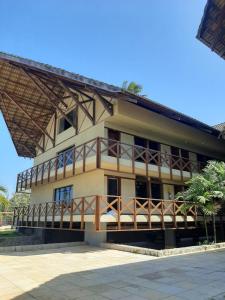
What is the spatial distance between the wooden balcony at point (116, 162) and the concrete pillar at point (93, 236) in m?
3.18

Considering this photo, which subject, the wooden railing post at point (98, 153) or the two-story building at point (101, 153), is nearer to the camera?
the wooden railing post at point (98, 153)

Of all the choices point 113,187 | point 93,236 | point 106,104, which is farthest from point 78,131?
point 93,236

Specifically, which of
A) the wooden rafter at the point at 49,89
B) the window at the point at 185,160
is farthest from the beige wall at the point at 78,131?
the window at the point at 185,160

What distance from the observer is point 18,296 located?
17.7ft

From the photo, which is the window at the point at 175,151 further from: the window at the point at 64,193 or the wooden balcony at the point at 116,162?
the window at the point at 64,193

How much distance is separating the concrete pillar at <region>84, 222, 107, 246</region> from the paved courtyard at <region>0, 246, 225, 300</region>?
4.60 metres

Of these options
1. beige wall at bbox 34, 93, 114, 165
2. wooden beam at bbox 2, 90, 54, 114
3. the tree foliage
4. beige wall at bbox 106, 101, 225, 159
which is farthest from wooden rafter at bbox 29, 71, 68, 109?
the tree foliage

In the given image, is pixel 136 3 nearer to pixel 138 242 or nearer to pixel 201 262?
pixel 201 262

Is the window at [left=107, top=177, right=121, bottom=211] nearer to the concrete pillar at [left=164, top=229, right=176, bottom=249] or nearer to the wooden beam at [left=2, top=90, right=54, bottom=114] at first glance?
the concrete pillar at [left=164, top=229, right=176, bottom=249]

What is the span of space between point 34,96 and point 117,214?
40.6 feet

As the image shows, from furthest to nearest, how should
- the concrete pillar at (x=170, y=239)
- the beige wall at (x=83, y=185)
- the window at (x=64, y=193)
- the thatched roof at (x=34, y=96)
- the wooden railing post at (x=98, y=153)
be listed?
the window at (x=64, y=193), the concrete pillar at (x=170, y=239), the beige wall at (x=83, y=185), the thatched roof at (x=34, y=96), the wooden railing post at (x=98, y=153)

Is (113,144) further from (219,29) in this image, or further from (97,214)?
(219,29)

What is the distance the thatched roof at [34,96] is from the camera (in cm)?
1459

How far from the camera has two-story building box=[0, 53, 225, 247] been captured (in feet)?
46.6
